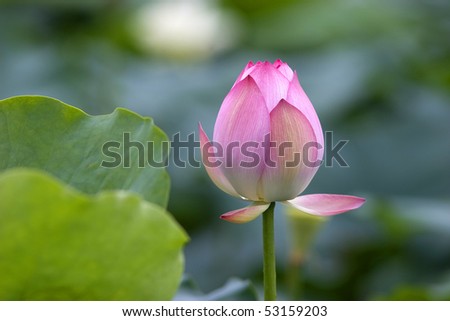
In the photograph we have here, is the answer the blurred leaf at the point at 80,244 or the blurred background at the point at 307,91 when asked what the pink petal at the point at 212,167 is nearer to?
the blurred leaf at the point at 80,244

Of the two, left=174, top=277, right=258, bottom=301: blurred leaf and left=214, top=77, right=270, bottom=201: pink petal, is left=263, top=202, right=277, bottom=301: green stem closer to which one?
left=214, top=77, right=270, bottom=201: pink petal

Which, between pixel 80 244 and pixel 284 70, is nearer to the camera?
pixel 80 244

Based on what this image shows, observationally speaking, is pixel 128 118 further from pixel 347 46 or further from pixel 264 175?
pixel 347 46

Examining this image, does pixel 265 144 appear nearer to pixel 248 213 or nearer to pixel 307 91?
pixel 248 213

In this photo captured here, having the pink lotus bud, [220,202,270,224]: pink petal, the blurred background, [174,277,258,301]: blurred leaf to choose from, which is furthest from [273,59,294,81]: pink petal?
the blurred background

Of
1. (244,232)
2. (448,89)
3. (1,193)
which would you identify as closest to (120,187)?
(1,193)

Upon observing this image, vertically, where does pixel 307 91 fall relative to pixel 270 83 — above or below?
above

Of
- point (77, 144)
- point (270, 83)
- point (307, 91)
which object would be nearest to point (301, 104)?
point (270, 83)
